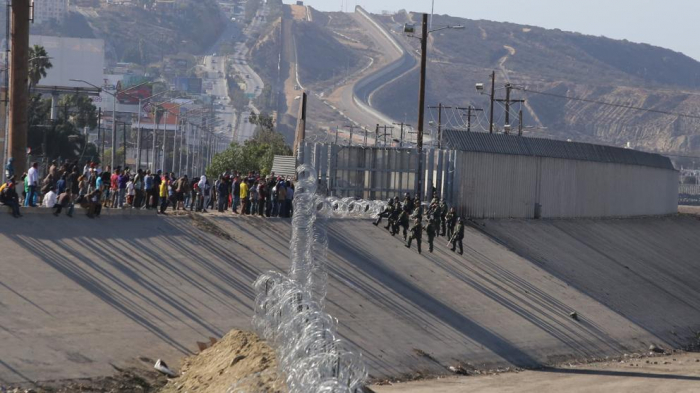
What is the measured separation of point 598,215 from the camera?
189ft

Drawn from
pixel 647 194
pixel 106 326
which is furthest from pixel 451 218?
pixel 647 194

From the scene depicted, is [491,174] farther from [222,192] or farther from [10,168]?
[10,168]

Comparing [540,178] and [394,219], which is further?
[540,178]

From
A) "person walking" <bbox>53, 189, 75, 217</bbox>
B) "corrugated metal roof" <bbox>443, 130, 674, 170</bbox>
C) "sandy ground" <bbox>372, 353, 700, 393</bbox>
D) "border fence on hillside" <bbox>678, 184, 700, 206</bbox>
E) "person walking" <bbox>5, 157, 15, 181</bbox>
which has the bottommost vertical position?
"border fence on hillside" <bbox>678, 184, 700, 206</bbox>

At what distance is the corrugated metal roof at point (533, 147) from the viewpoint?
1783 inches

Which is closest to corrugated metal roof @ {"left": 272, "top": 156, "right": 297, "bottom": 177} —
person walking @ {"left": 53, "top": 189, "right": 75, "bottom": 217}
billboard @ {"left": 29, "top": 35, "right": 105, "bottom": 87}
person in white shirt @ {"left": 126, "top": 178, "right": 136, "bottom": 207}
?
person in white shirt @ {"left": 126, "top": 178, "right": 136, "bottom": 207}

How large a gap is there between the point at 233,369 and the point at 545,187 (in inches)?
1278

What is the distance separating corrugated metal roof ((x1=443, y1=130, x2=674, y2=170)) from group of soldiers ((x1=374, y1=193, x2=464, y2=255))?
5.67 meters

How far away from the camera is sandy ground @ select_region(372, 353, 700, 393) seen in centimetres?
2550

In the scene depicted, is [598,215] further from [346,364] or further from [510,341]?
[346,364]

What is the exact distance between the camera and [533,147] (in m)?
50.6

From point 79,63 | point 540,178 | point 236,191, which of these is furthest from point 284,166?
point 79,63

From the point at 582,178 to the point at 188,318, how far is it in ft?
111

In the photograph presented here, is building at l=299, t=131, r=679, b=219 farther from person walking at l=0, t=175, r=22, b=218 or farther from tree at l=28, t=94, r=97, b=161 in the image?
tree at l=28, t=94, r=97, b=161
